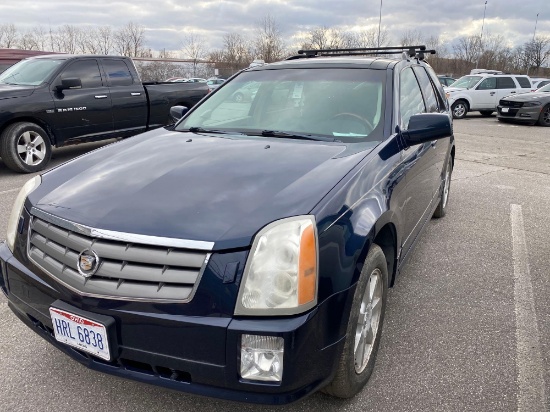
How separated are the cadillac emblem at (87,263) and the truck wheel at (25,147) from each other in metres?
5.95

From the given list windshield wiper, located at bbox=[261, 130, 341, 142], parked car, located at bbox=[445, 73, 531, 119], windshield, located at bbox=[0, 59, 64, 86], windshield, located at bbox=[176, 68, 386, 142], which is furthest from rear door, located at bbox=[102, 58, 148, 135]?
parked car, located at bbox=[445, 73, 531, 119]

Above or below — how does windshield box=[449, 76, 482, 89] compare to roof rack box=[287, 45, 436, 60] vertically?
below

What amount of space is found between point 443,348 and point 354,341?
3.17 ft

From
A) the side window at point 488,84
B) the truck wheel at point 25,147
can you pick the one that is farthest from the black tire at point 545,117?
the truck wheel at point 25,147

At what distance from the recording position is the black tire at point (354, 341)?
78.6 inches

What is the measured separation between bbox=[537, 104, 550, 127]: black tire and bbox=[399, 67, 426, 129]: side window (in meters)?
14.3

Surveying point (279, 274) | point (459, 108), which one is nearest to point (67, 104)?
point (279, 274)

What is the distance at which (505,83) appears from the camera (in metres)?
18.3

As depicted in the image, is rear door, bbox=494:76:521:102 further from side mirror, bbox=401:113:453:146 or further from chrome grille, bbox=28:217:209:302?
chrome grille, bbox=28:217:209:302

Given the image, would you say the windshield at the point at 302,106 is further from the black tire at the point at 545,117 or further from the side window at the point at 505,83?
the side window at the point at 505,83

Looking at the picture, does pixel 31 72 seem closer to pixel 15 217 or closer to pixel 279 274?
pixel 15 217

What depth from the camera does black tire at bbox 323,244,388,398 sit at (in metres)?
2.00

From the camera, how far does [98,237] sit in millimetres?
1839

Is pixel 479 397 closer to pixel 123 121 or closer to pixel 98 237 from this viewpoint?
pixel 98 237
